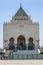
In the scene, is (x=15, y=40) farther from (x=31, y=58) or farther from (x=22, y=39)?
(x=31, y=58)

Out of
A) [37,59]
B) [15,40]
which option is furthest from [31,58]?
[15,40]

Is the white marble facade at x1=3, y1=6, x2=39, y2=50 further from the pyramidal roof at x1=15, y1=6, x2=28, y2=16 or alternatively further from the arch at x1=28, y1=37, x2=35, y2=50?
the pyramidal roof at x1=15, y1=6, x2=28, y2=16

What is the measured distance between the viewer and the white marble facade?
196 feet

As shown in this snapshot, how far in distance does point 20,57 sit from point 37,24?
33.3 m

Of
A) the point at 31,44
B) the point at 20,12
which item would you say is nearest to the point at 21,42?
the point at 31,44

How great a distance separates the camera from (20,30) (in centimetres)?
5969

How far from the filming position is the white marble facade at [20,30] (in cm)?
5966
